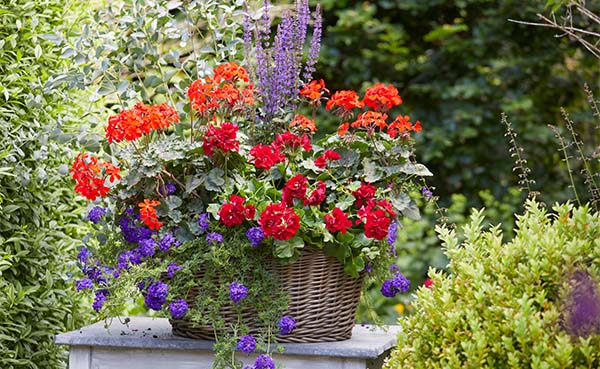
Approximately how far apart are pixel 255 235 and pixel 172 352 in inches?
16.5

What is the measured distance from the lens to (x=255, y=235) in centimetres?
210

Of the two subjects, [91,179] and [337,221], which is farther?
[91,179]

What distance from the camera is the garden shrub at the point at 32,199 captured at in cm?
263

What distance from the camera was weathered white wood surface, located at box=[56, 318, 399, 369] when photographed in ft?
7.08

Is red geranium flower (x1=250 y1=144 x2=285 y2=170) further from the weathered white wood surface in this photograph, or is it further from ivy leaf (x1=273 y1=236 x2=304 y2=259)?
the weathered white wood surface

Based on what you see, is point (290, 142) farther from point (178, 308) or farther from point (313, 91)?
point (178, 308)

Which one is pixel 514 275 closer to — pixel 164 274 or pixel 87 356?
pixel 164 274

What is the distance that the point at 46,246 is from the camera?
8.96ft

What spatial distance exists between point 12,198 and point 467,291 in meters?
1.58

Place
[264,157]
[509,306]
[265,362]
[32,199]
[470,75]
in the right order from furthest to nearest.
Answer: [470,75] → [32,199] → [264,157] → [265,362] → [509,306]

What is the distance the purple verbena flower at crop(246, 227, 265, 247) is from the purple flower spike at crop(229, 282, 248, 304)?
0.11m

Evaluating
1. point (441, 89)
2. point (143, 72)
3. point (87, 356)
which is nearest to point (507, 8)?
point (441, 89)

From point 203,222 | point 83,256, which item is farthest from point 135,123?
point 83,256

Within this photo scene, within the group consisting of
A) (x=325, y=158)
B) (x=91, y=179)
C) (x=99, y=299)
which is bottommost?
(x=99, y=299)
